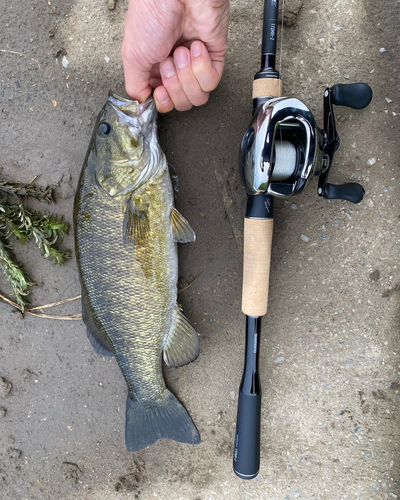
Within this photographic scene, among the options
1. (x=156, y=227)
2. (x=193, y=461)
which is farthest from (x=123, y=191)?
(x=193, y=461)

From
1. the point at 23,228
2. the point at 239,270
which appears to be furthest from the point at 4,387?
the point at 239,270

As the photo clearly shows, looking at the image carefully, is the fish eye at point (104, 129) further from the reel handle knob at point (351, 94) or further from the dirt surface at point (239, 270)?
Answer: the reel handle knob at point (351, 94)

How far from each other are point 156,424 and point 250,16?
263 centimetres

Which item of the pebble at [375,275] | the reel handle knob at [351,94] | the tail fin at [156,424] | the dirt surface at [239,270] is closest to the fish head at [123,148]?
the dirt surface at [239,270]

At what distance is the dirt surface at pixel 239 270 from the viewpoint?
2064 mm

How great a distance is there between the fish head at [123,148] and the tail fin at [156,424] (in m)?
1.34

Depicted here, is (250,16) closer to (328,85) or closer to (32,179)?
(328,85)

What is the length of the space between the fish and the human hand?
133mm

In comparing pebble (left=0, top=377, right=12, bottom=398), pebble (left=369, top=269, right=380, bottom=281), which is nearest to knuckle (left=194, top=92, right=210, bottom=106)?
pebble (left=369, top=269, right=380, bottom=281)

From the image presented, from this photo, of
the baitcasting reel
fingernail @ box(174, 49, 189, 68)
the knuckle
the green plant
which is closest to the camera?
the baitcasting reel

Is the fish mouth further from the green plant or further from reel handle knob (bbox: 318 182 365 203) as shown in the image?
reel handle knob (bbox: 318 182 365 203)

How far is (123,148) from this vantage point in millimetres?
1843

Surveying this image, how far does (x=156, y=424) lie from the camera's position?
2.13 metres

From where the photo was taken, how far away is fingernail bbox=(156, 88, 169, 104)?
190cm
